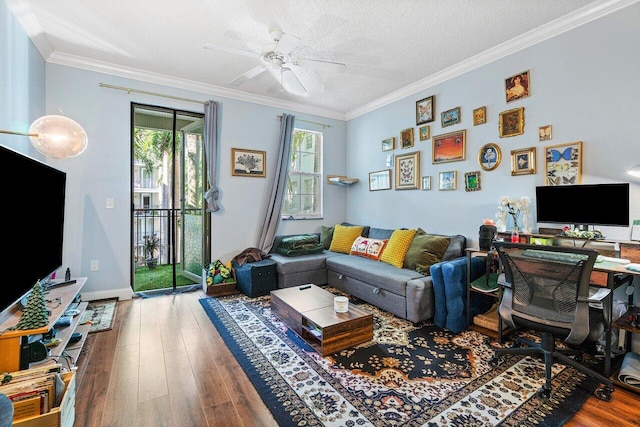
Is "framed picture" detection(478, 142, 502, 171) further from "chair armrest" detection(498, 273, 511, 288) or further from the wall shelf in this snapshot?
the wall shelf

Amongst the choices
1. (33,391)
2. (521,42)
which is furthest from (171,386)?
(521,42)

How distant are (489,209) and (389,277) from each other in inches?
50.8

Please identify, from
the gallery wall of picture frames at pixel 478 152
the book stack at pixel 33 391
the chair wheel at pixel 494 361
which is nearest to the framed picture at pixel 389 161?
the gallery wall of picture frames at pixel 478 152

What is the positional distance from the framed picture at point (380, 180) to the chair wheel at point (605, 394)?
297 centimetres

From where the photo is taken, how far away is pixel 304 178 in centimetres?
487

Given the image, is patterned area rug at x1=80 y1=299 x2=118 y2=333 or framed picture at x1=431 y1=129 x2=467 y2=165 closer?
patterned area rug at x1=80 y1=299 x2=118 y2=333

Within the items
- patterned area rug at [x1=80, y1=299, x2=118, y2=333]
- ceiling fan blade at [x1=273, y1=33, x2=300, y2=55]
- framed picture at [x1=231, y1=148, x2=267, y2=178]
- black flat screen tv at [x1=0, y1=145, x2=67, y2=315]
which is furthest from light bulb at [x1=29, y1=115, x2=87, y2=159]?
framed picture at [x1=231, y1=148, x2=267, y2=178]

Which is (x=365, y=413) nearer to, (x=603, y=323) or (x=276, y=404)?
(x=276, y=404)

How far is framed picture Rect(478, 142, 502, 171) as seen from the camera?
9.82 ft

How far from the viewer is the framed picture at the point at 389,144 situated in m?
4.17

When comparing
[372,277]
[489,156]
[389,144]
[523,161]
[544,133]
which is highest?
[389,144]

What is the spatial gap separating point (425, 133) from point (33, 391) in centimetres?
399

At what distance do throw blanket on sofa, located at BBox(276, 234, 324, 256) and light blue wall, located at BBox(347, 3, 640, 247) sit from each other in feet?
4.18

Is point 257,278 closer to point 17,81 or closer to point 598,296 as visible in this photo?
point 17,81
